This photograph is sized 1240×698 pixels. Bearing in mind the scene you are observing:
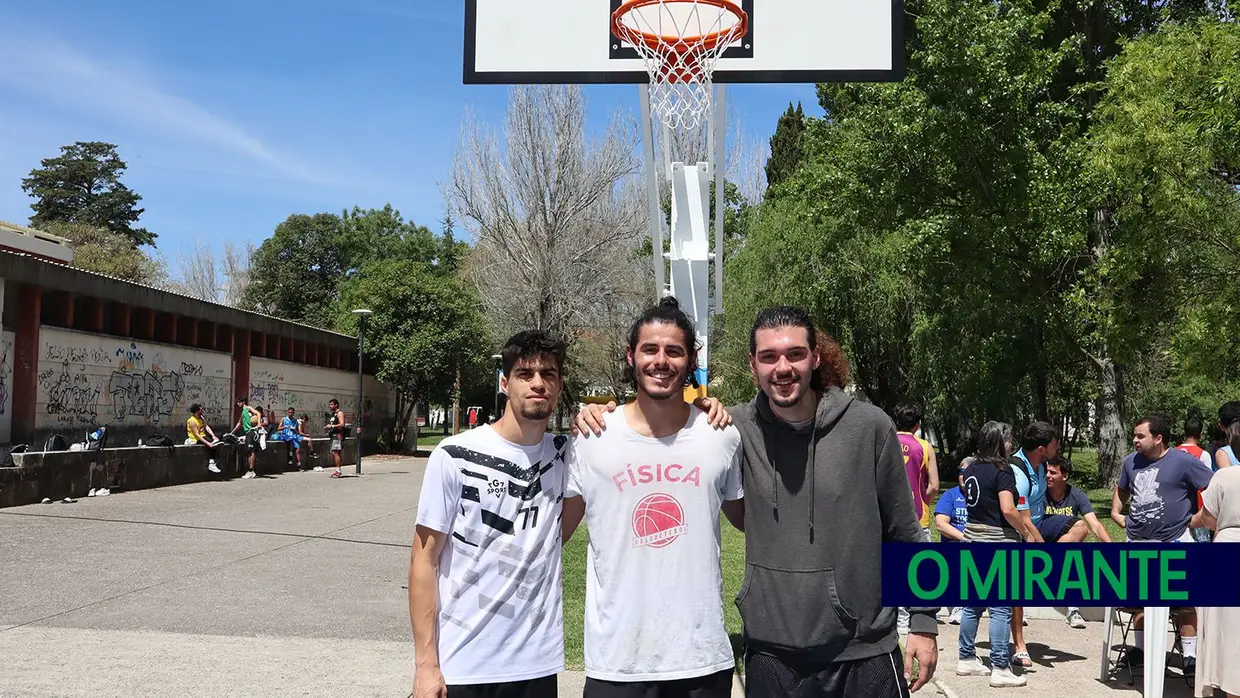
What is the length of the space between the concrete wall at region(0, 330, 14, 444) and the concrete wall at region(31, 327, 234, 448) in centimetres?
60

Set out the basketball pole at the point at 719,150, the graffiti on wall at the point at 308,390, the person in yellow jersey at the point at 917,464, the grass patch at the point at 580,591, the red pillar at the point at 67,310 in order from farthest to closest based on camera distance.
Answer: the graffiti on wall at the point at 308,390 < the red pillar at the point at 67,310 < the basketball pole at the point at 719,150 < the person in yellow jersey at the point at 917,464 < the grass patch at the point at 580,591

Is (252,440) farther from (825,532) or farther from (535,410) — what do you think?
(825,532)

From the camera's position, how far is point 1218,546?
11.2 feet

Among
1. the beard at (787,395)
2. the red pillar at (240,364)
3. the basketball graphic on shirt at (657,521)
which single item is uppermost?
the red pillar at (240,364)

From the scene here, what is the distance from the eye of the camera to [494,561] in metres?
3.40

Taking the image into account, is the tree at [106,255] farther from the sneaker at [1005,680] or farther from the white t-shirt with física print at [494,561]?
the white t-shirt with física print at [494,561]

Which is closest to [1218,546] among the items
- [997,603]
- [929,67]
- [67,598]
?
[997,603]

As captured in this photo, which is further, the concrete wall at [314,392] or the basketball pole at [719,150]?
the concrete wall at [314,392]

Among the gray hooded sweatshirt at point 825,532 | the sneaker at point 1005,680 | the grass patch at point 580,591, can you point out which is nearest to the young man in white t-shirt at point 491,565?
the gray hooded sweatshirt at point 825,532

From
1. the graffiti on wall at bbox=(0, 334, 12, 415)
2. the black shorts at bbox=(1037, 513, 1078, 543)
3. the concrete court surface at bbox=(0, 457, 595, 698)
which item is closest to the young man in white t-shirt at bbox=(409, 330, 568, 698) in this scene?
the concrete court surface at bbox=(0, 457, 595, 698)

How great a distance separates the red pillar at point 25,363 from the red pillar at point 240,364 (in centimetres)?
895

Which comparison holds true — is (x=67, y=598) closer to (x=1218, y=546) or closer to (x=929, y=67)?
(x=1218, y=546)

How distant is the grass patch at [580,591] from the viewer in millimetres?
7178

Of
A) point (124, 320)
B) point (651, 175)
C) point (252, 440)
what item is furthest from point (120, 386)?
point (651, 175)
